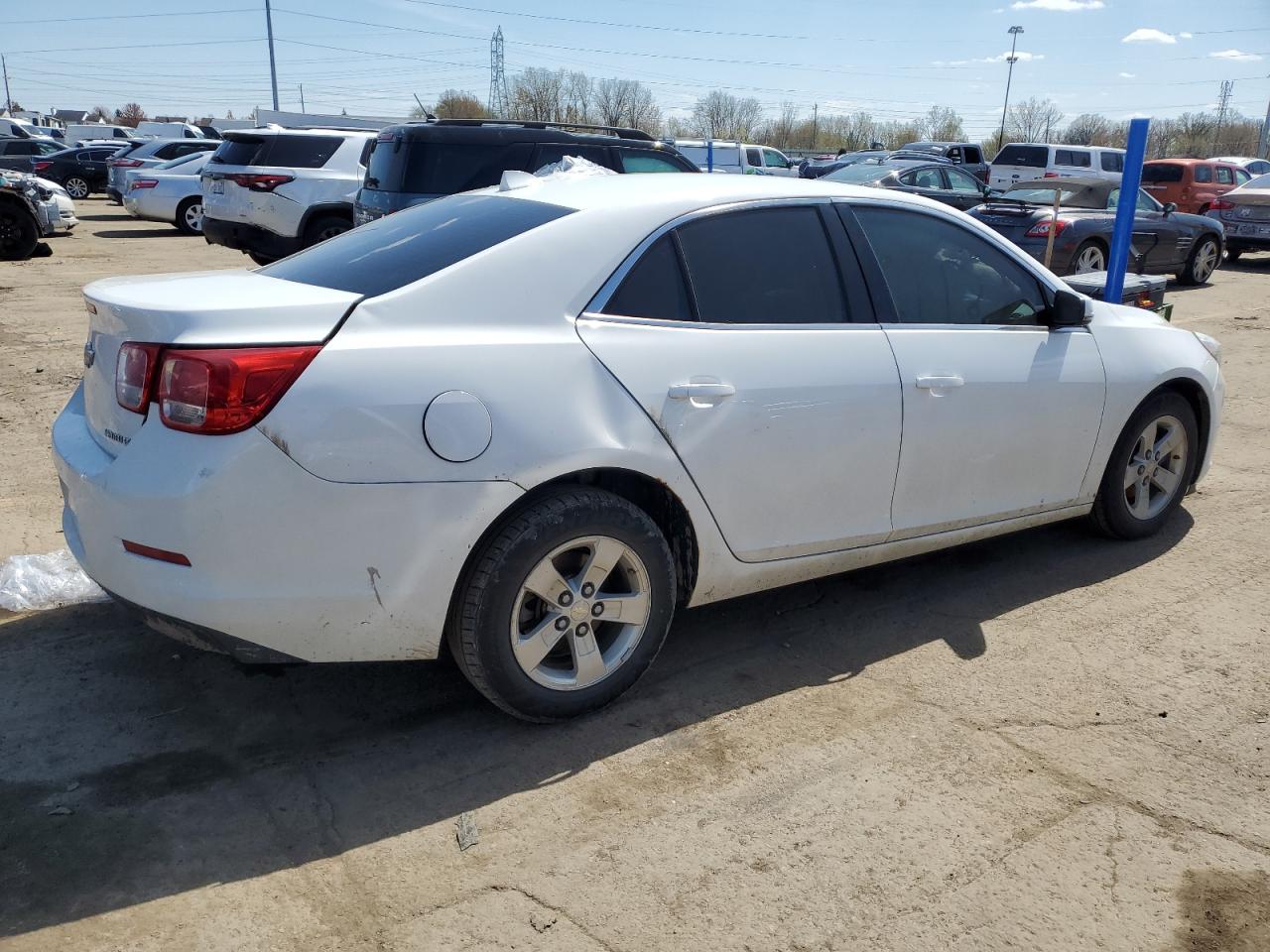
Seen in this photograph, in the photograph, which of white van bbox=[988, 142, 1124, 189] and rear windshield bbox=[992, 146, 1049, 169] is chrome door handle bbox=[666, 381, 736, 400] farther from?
rear windshield bbox=[992, 146, 1049, 169]

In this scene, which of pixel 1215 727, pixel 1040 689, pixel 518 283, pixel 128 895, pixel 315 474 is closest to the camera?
pixel 128 895

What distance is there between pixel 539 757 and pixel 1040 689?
5.80 ft

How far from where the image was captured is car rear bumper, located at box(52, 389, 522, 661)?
2.82 meters

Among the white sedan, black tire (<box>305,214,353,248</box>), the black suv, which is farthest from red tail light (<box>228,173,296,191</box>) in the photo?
the white sedan

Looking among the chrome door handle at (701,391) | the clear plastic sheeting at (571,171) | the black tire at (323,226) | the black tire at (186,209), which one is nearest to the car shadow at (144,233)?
the black tire at (186,209)

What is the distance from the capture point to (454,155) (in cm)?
959

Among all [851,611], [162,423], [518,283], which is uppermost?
[518,283]

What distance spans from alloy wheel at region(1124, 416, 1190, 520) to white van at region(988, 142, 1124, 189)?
2190 cm

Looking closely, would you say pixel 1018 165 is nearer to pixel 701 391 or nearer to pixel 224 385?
pixel 701 391

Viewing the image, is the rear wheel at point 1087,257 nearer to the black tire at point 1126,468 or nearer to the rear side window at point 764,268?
the black tire at point 1126,468

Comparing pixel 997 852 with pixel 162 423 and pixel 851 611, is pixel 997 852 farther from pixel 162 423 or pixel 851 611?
pixel 162 423

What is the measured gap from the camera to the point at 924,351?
13.0ft

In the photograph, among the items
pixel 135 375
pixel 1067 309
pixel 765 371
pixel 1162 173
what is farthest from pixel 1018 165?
pixel 135 375

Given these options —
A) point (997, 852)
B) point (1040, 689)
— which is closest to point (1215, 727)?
point (1040, 689)
